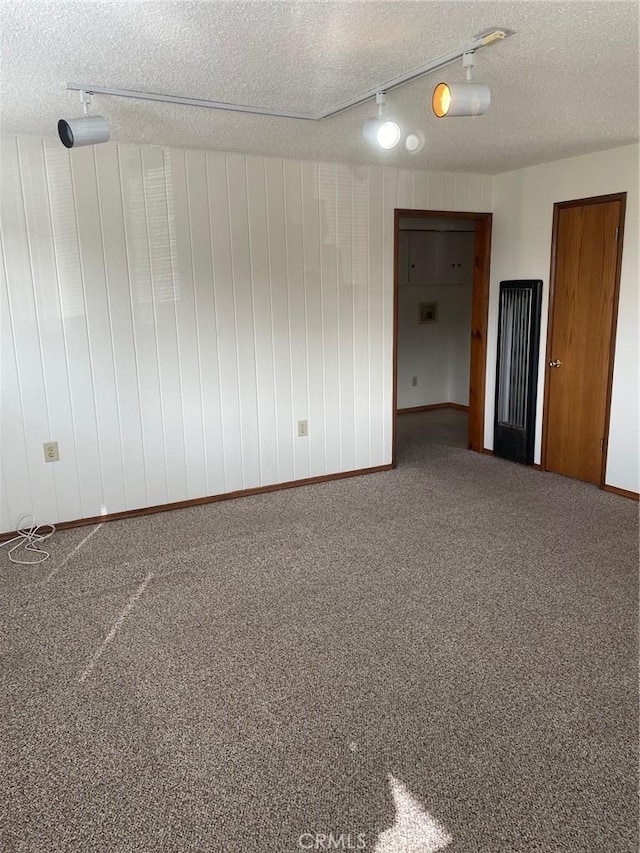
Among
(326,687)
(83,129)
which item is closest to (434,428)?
(326,687)

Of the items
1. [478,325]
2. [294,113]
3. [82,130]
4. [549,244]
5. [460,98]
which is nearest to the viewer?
[460,98]

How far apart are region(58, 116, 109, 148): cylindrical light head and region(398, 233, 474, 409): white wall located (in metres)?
4.72

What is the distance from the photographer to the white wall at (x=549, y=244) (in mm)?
4184

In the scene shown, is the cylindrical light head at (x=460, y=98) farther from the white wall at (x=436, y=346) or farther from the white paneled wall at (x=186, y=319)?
the white wall at (x=436, y=346)

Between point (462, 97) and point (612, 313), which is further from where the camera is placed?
point (612, 313)

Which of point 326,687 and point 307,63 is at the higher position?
point 307,63

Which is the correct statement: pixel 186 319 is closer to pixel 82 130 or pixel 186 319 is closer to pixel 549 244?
pixel 82 130

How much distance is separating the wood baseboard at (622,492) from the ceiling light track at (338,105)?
3099 mm

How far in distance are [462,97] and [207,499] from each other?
3.06 metres

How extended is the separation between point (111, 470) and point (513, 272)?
3485mm

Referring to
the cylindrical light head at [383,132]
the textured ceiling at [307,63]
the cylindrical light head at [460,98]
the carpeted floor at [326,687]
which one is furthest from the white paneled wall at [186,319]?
the cylindrical light head at [460,98]

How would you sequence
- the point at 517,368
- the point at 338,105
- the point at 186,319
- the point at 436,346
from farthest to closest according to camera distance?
1. the point at 436,346
2. the point at 517,368
3. the point at 186,319
4. the point at 338,105

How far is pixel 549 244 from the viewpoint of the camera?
480cm

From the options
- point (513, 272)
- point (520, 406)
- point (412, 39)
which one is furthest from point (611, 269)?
point (412, 39)
